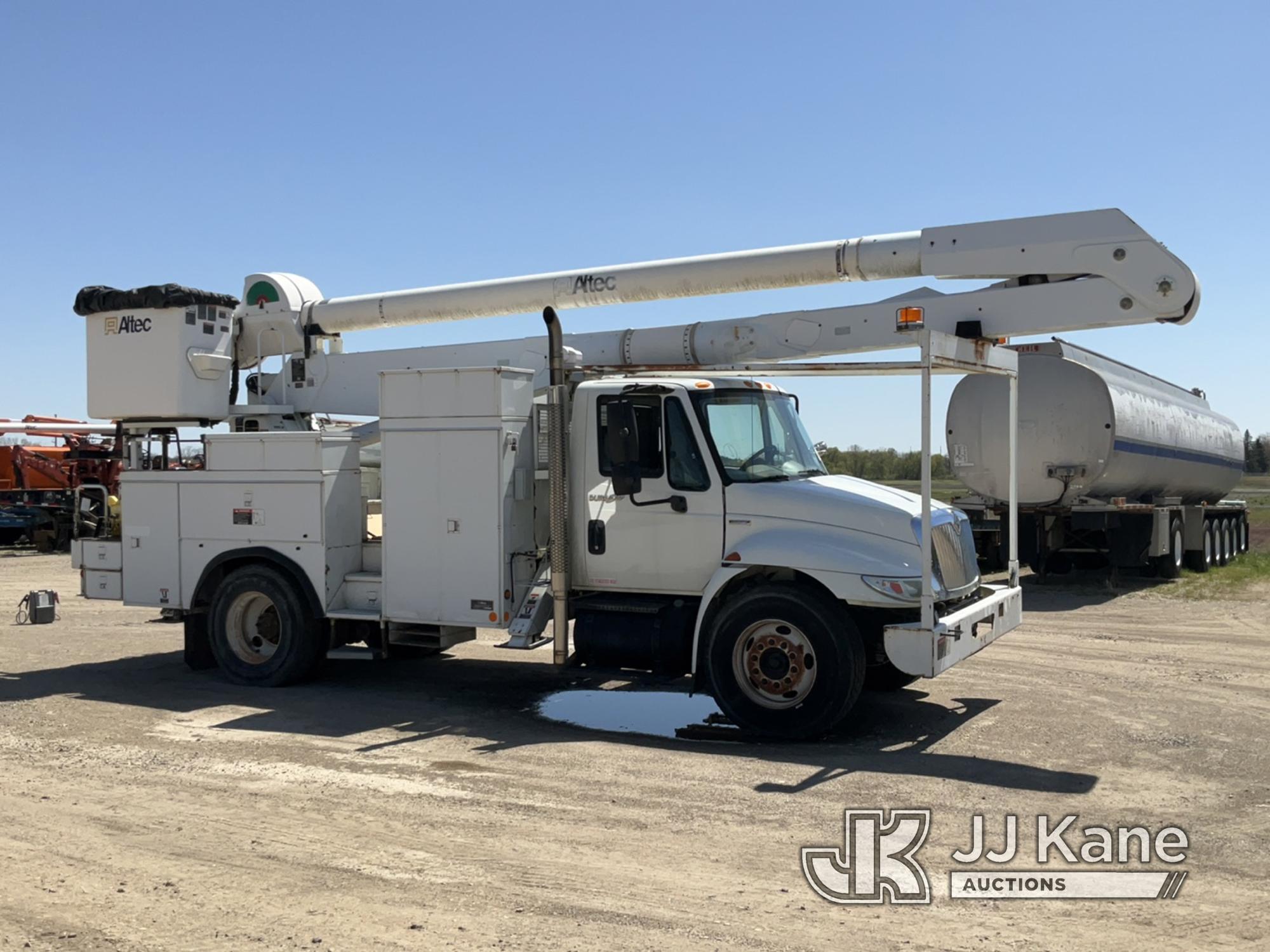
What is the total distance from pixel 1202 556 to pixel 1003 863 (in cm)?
1996

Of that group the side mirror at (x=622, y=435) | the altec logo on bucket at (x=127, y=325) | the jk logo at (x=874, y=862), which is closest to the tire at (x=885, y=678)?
the side mirror at (x=622, y=435)

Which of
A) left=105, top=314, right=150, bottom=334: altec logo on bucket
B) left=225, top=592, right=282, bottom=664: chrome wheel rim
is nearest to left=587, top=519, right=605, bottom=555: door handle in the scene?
left=225, top=592, right=282, bottom=664: chrome wheel rim

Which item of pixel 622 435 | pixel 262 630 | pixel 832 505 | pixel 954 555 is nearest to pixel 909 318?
pixel 832 505

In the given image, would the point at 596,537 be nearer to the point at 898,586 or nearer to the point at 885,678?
the point at 898,586

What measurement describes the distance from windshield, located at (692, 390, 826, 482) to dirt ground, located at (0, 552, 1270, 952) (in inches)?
82.4

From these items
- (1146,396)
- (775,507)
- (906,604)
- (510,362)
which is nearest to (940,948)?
(906,604)

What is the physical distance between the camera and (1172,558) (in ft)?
72.0

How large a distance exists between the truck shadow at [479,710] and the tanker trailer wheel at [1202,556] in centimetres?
1547

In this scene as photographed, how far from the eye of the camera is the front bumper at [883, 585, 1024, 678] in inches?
327

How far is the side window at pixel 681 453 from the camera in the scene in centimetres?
934

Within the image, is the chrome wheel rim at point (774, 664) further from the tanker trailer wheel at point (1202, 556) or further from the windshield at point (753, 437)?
the tanker trailer wheel at point (1202, 556)

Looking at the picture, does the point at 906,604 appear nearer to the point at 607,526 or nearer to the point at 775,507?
the point at 775,507

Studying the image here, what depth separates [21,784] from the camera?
7570 mm

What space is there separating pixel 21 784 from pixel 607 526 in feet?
14.8
